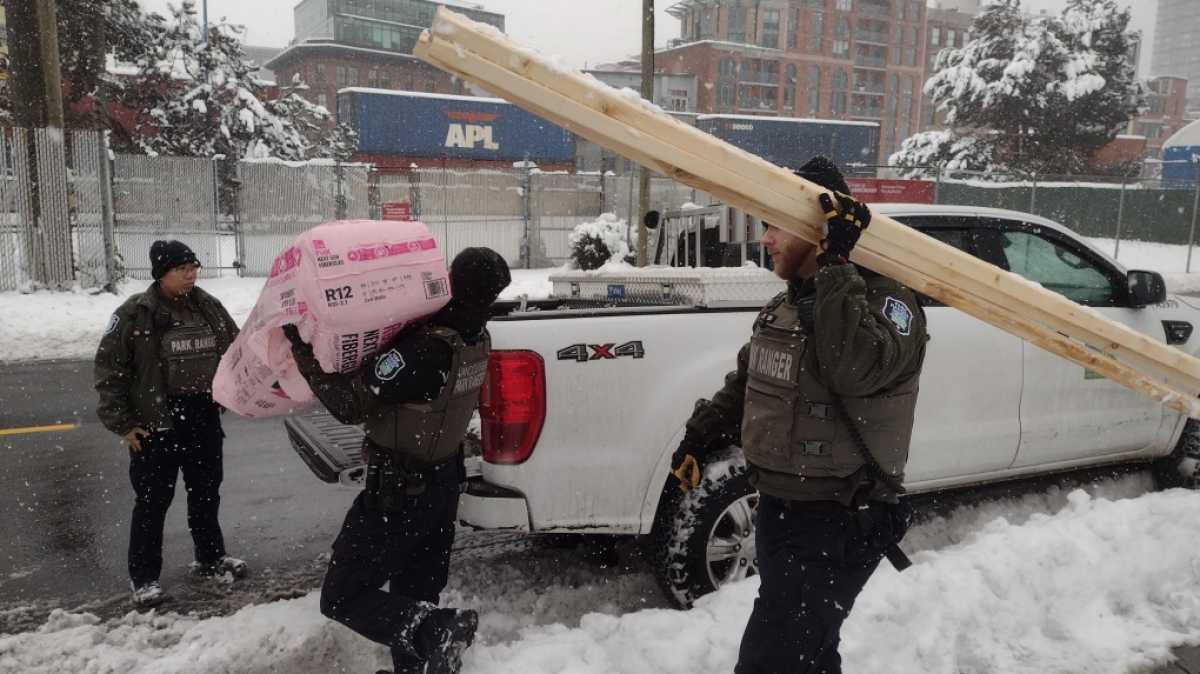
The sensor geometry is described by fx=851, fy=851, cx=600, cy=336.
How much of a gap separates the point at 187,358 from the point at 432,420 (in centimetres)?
175

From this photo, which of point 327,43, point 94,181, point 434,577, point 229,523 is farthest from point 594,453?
point 327,43

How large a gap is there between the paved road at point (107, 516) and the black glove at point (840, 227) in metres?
3.04

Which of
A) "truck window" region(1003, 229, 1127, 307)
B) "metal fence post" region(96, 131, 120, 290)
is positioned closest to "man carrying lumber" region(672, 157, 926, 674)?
"truck window" region(1003, 229, 1127, 307)

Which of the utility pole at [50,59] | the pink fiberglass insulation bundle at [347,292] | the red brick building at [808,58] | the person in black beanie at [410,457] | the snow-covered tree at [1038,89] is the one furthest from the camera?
the red brick building at [808,58]

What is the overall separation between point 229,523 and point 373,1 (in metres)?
89.9

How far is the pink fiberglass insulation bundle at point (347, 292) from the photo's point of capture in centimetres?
247

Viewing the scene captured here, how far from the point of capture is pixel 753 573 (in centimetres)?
362

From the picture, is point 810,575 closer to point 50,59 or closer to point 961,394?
point 961,394

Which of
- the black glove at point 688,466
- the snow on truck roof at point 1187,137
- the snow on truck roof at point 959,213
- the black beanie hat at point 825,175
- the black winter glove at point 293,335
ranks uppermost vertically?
the snow on truck roof at point 1187,137

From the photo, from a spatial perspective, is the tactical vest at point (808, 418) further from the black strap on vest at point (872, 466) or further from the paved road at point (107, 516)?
the paved road at point (107, 516)

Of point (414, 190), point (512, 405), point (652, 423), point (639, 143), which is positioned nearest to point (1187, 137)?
point (414, 190)

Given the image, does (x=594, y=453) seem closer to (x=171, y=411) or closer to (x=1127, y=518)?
(x=171, y=411)

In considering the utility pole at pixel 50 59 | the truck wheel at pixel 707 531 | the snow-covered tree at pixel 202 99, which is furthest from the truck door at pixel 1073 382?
the snow-covered tree at pixel 202 99

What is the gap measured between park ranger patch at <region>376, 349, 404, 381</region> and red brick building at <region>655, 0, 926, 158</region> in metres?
87.8
